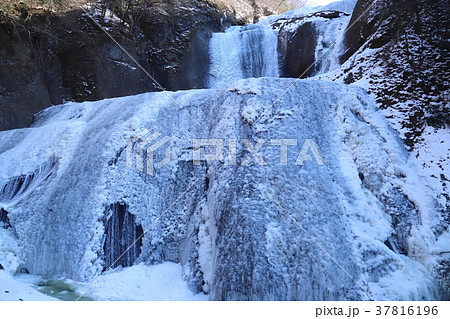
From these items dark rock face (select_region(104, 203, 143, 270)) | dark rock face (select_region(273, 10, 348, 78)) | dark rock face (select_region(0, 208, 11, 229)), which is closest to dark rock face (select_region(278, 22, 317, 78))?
dark rock face (select_region(273, 10, 348, 78))

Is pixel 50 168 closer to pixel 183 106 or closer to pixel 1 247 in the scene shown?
pixel 1 247

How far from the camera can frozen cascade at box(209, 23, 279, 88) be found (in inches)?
517

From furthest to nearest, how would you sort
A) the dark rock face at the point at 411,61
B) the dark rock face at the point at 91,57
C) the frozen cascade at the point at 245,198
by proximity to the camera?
1. the dark rock face at the point at 91,57
2. the dark rock face at the point at 411,61
3. the frozen cascade at the point at 245,198

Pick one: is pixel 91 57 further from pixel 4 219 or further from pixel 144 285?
pixel 144 285

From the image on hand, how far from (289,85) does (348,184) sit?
209 cm

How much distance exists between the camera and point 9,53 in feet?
34.2

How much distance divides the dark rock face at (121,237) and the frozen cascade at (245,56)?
27.2ft

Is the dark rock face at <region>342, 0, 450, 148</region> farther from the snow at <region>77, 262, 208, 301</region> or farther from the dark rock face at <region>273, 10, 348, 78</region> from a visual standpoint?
the snow at <region>77, 262, 208, 301</region>

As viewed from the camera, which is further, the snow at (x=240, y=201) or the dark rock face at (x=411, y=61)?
the dark rock face at (x=411, y=61)

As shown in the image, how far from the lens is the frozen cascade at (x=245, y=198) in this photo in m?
4.53

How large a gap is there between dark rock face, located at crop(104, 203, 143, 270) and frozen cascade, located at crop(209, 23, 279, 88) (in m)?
8.29

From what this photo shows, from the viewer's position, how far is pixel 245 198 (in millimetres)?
5074

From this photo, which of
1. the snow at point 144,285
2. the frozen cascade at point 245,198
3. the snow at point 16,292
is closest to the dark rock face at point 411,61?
the frozen cascade at point 245,198

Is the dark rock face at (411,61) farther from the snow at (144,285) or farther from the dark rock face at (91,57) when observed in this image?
the dark rock face at (91,57)
